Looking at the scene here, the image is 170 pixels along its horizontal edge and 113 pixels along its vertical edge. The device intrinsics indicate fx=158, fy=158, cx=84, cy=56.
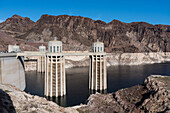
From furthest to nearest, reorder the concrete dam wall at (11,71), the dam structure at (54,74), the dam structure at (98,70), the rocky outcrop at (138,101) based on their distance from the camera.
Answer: the dam structure at (98,70)
the dam structure at (54,74)
the concrete dam wall at (11,71)
the rocky outcrop at (138,101)

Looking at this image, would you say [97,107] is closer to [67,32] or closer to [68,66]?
[68,66]

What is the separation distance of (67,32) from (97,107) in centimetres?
17208

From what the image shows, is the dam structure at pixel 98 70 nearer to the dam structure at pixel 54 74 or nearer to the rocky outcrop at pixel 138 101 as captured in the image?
the dam structure at pixel 54 74

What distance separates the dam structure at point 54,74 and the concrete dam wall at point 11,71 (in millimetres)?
8651

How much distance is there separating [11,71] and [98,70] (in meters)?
27.9

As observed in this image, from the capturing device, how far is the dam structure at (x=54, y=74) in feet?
148

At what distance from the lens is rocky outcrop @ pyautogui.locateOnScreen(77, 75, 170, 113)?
2264cm

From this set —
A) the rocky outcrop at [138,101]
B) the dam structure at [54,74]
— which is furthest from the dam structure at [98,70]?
the rocky outcrop at [138,101]

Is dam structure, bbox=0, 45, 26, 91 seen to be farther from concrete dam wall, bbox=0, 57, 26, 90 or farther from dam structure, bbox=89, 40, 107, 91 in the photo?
dam structure, bbox=89, 40, 107, 91

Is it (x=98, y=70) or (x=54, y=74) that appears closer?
(x=54, y=74)

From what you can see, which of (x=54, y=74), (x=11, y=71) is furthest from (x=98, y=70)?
(x=11, y=71)

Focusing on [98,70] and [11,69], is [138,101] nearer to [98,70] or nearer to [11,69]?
[98,70]

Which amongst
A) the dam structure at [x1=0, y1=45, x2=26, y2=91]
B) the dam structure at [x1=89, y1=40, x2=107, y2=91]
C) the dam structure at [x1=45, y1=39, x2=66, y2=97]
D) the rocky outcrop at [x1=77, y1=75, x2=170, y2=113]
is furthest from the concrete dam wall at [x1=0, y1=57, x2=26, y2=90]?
the dam structure at [x1=89, y1=40, x2=107, y2=91]

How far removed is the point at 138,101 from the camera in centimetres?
2617
